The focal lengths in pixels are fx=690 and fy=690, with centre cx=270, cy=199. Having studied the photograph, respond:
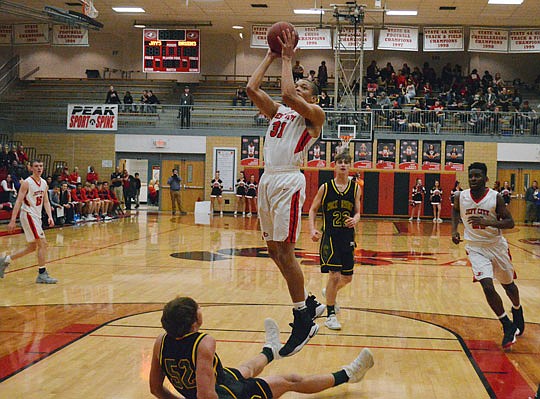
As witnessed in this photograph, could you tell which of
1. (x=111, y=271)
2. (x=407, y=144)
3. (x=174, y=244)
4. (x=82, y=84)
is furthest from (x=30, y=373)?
(x=82, y=84)

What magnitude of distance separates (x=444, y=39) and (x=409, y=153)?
4.81 meters

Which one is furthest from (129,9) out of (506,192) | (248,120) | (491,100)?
(506,192)

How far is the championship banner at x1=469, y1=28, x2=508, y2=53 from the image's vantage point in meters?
24.3

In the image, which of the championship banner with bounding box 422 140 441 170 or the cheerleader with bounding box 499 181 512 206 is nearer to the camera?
the cheerleader with bounding box 499 181 512 206

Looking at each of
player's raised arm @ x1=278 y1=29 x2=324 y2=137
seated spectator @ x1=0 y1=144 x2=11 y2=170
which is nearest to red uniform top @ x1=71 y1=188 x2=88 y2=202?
seated spectator @ x1=0 y1=144 x2=11 y2=170

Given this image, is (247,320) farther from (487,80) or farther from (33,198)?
(487,80)

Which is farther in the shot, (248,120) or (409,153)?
(248,120)

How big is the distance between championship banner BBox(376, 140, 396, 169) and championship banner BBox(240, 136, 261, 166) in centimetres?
490

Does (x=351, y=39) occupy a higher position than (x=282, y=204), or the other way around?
(x=351, y=39)

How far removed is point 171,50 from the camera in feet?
84.6

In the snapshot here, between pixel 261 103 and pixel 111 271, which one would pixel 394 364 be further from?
pixel 111 271

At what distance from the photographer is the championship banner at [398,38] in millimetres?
23844

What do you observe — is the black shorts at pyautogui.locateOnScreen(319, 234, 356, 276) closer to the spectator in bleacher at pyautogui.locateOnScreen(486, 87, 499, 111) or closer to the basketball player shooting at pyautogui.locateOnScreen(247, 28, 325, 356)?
the basketball player shooting at pyautogui.locateOnScreen(247, 28, 325, 356)

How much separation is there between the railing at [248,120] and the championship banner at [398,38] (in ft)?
8.34
